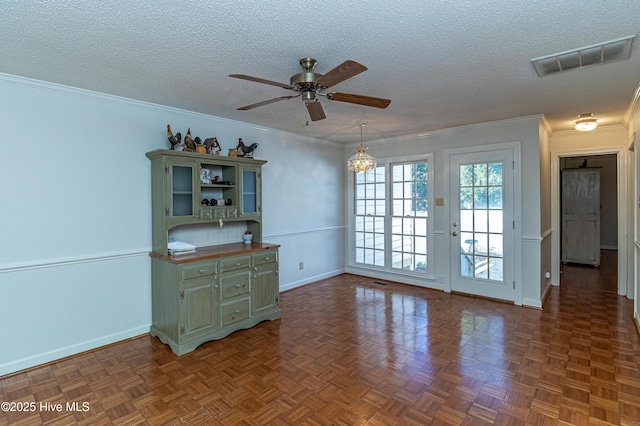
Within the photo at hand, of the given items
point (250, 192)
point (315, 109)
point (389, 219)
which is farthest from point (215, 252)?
point (389, 219)

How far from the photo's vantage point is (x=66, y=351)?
2.98 metres

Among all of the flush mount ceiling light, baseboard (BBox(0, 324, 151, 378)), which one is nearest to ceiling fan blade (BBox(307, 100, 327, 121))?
baseboard (BBox(0, 324, 151, 378))

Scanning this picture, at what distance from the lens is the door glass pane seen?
4496 millimetres

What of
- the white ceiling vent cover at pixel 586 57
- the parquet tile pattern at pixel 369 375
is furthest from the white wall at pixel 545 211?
the white ceiling vent cover at pixel 586 57

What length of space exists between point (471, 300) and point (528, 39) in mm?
3456

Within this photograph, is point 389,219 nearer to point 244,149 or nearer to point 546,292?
point 546,292

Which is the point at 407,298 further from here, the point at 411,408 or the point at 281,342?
the point at 411,408

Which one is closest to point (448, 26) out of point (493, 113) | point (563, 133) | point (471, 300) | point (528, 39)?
point (528, 39)

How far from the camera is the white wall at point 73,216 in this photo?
2.73 m

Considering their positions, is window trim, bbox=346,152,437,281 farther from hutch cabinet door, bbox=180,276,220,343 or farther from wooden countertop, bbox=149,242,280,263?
hutch cabinet door, bbox=180,276,220,343

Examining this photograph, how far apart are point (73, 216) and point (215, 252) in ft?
4.29

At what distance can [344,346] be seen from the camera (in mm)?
3160

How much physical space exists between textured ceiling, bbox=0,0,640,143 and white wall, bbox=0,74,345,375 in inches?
11.1

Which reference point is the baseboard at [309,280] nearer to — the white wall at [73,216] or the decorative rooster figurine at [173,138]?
the white wall at [73,216]
